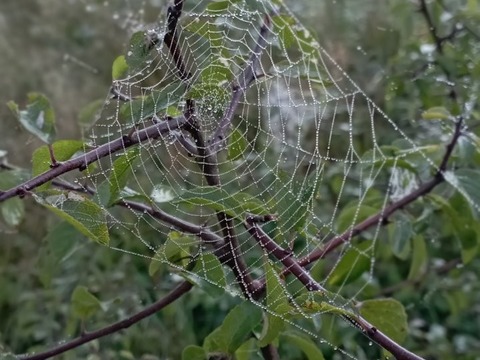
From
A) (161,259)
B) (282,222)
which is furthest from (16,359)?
(282,222)

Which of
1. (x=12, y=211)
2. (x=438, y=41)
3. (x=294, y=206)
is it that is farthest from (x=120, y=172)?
(x=438, y=41)

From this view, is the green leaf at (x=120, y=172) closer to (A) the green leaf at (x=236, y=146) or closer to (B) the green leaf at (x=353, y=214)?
(A) the green leaf at (x=236, y=146)

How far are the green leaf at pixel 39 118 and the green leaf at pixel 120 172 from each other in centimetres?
13

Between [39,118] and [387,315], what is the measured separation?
381 mm

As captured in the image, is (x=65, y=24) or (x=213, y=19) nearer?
(x=213, y=19)

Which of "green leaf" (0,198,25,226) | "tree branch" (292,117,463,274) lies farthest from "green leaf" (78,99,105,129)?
"tree branch" (292,117,463,274)

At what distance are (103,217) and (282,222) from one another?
0.53 ft

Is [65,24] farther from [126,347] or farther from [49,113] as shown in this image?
[49,113]

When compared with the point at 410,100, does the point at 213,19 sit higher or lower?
lower

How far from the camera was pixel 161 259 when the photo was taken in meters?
0.70

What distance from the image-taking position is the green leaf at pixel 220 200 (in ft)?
2.05

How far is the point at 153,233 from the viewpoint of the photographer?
1.55m

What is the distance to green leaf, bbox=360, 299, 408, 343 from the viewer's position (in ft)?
2.47

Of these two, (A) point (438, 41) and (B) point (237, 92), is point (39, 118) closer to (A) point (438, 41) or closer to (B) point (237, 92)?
(B) point (237, 92)
